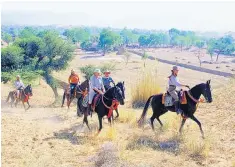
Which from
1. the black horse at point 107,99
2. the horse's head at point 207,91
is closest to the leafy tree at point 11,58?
the black horse at point 107,99

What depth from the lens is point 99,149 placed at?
9305 mm

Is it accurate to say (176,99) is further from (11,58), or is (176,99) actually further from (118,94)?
(11,58)

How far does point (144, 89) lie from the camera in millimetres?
15930

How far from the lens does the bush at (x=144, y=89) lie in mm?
15633

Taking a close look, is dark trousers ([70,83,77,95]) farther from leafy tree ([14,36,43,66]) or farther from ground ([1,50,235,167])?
leafy tree ([14,36,43,66])

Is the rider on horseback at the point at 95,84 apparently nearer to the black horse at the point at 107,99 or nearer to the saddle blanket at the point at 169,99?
the black horse at the point at 107,99

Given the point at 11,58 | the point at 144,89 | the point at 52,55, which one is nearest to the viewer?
the point at 144,89

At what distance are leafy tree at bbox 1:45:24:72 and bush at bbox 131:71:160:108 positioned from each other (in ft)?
36.4

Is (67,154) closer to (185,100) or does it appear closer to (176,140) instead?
(176,140)

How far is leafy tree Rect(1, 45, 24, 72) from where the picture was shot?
77.6 feet

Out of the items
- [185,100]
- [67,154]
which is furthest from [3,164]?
[185,100]

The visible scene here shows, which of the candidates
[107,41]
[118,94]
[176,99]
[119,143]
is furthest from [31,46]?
[107,41]

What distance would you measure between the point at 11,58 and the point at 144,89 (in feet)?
38.6

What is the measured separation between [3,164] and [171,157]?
414 centimetres
